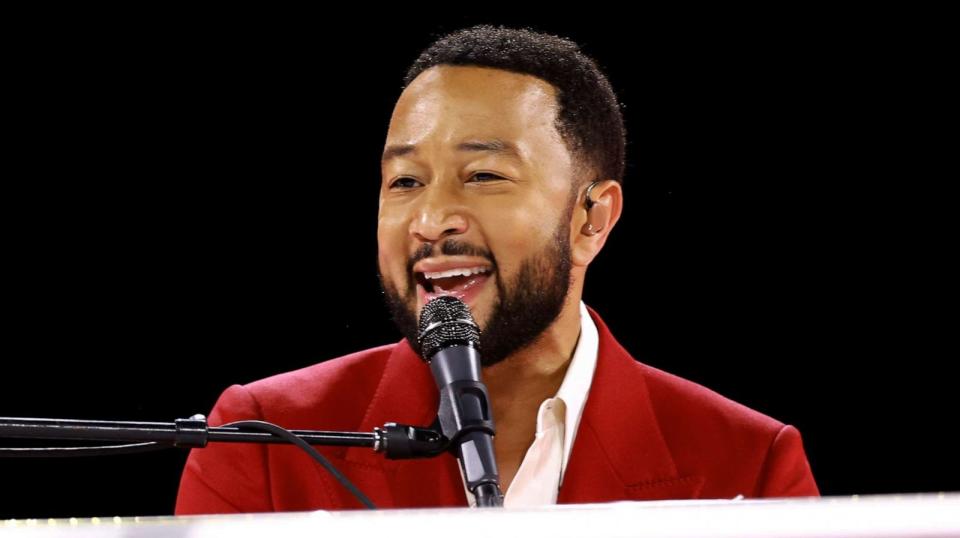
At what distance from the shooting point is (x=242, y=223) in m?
2.54

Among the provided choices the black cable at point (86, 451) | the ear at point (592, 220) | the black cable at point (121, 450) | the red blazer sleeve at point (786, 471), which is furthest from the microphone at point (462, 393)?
the red blazer sleeve at point (786, 471)

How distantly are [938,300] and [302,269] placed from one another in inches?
52.4

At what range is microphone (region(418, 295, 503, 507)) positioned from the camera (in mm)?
1312

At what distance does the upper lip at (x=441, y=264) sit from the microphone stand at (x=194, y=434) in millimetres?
647

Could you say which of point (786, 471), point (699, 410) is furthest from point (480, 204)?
point (786, 471)

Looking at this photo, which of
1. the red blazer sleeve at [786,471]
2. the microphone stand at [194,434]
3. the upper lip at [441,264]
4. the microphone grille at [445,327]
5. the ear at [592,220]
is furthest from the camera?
the ear at [592,220]

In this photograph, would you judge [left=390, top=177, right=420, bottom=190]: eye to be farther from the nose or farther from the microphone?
the microphone

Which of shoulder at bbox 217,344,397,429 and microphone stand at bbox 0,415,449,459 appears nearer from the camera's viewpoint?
microphone stand at bbox 0,415,449,459

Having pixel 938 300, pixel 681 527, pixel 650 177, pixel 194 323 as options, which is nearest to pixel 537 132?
pixel 650 177

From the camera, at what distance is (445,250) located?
2.03 metres

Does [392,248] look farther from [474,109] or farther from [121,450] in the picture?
[121,450]

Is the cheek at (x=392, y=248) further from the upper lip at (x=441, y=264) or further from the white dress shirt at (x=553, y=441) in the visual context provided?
the white dress shirt at (x=553, y=441)

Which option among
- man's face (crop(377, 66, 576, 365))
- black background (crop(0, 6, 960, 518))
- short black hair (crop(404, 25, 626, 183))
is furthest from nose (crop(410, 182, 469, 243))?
black background (crop(0, 6, 960, 518))

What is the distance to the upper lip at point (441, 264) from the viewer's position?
202 cm
